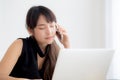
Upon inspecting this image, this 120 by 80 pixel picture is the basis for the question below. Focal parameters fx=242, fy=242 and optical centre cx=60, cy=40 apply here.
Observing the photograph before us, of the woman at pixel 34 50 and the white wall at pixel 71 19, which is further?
the white wall at pixel 71 19

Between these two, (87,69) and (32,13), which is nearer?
(87,69)

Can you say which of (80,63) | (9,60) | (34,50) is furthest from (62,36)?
(80,63)

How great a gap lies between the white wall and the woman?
3.39 ft

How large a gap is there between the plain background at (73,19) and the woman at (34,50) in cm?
103

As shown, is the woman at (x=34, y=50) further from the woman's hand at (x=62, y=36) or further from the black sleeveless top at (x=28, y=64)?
the woman's hand at (x=62, y=36)

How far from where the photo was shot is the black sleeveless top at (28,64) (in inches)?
52.9

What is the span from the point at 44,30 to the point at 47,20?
0.06 metres

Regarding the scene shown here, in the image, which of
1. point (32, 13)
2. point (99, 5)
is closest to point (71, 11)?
point (99, 5)

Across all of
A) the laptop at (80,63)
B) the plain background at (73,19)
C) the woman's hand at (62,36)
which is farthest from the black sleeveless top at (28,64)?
the plain background at (73,19)

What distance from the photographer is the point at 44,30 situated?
1.33 meters

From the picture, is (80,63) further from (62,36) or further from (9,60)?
(62,36)

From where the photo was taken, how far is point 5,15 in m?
2.52

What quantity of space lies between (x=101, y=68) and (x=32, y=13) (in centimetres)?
52

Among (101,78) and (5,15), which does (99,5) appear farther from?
(101,78)
